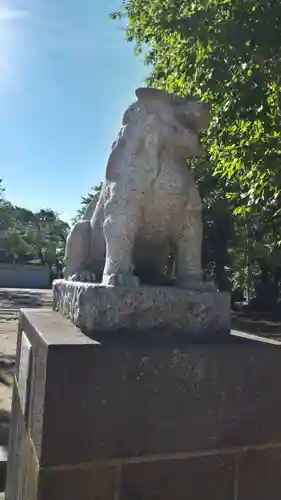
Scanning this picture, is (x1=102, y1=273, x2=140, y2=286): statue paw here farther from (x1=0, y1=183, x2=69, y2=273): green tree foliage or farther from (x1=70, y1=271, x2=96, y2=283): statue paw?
(x1=0, y1=183, x2=69, y2=273): green tree foliage

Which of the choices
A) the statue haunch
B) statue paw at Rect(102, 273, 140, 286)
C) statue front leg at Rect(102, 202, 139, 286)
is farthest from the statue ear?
statue paw at Rect(102, 273, 140, 286)

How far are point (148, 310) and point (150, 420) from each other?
1.60 feet

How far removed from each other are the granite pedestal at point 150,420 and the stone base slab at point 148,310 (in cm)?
10

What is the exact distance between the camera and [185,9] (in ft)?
16.7

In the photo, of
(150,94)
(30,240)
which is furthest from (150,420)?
(30,240)

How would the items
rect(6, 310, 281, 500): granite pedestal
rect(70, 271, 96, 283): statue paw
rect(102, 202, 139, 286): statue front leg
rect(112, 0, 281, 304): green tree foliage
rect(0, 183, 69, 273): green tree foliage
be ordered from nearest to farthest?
rect(6, 310, 281, 500): granite pedestal → rect(102, 202, 139, 286): statue front leg → rect(70, 271, 96, 283): statue paw → rect(112, 0, 281, 304): green tree foliage → rect(0, 183, 69, 273): green tree foliage

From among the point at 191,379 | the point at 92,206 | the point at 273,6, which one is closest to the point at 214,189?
the point at 273,6

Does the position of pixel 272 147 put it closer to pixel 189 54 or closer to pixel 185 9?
pixel 189 54

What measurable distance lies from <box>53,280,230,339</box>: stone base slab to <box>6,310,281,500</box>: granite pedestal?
0.33 feet

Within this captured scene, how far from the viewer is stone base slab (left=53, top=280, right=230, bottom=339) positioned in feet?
6.49

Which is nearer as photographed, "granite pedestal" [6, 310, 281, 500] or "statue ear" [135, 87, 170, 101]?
"granite pedestal" [6, 310, 281, 500]

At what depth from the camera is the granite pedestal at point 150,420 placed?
172cm

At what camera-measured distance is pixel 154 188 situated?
89.0 inches

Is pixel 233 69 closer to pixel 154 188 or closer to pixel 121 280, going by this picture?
pixel 154 188
